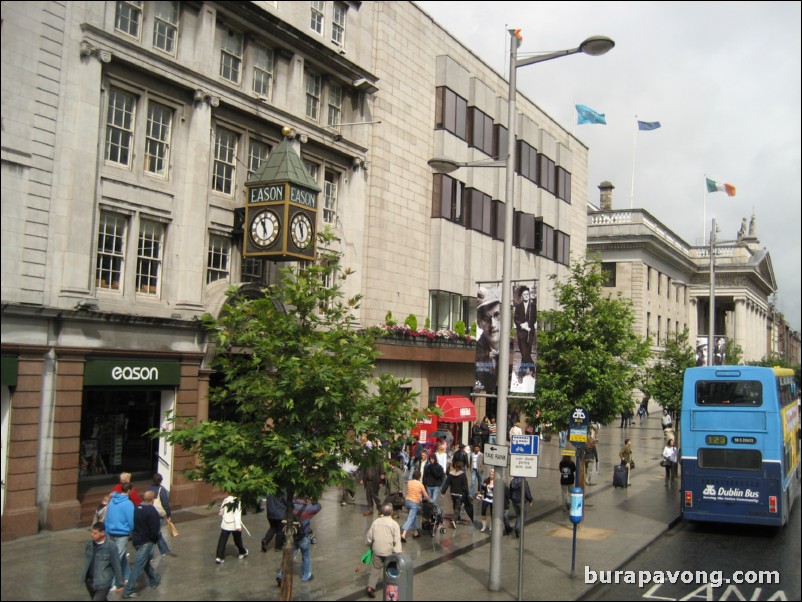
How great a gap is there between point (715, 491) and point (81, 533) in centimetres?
1529

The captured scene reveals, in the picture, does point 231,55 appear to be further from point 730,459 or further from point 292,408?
point 730,459

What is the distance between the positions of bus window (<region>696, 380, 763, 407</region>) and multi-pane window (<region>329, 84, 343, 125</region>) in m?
14.8

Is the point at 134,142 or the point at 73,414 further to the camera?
the point at 134,142

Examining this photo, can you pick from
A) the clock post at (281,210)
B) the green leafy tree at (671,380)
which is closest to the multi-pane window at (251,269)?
the clock post at (281,210)

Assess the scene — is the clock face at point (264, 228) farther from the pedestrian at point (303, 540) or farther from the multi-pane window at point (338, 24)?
the pedestrian at point (303, 540)

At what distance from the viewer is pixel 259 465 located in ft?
40.3

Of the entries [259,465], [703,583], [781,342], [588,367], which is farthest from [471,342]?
[781,342]

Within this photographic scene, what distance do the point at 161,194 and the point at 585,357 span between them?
1319 centimetres

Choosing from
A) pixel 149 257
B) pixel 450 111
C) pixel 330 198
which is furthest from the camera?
pixel 450 111

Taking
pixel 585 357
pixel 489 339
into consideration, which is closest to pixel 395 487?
pixel 585 357

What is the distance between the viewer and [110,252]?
18.5 m

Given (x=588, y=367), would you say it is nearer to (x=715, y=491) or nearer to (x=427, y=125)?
(x=715, y=491)

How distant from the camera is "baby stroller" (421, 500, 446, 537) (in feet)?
58.8

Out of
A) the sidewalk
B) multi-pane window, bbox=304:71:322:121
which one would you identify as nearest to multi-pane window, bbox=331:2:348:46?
multi-pane window, bbox=304:71:322:121
